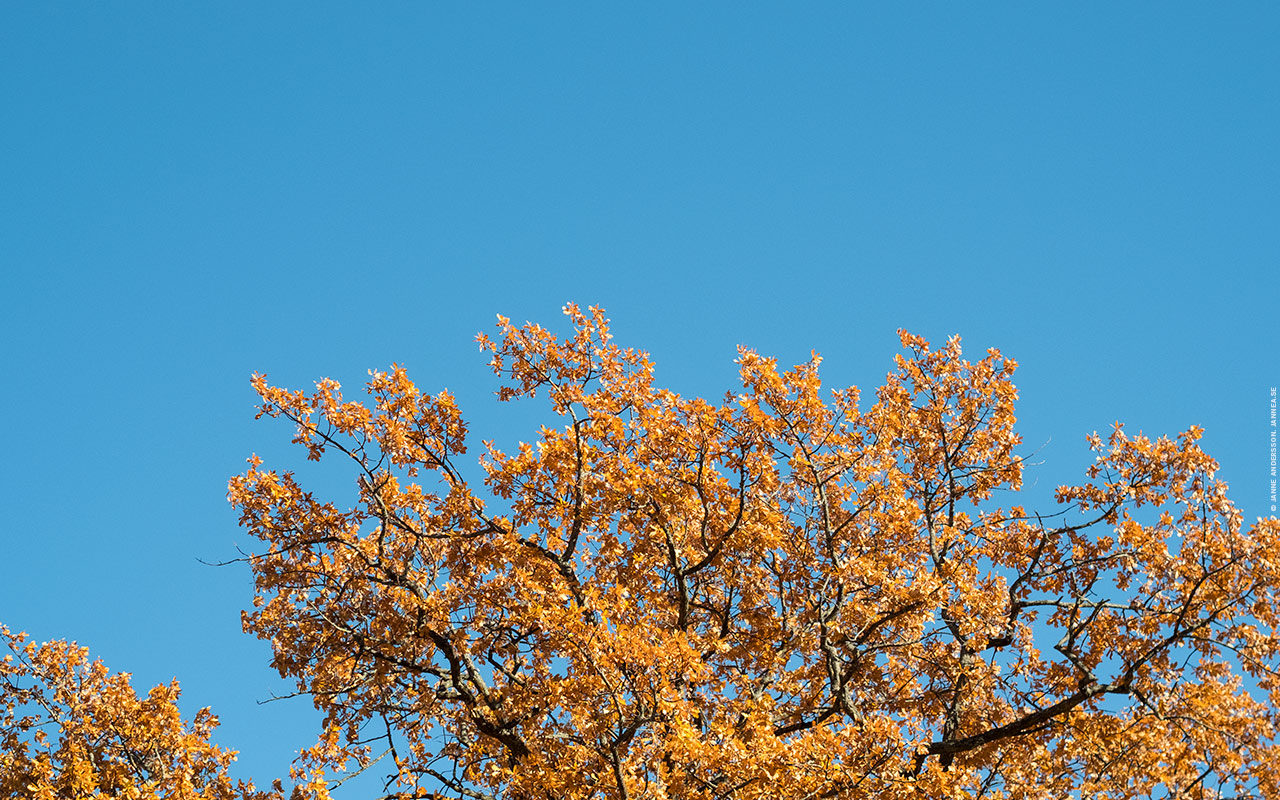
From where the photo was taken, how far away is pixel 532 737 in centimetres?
1270

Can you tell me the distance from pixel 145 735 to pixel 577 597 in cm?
571

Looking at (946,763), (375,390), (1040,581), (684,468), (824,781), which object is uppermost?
(375,390)

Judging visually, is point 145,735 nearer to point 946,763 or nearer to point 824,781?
point 824,781

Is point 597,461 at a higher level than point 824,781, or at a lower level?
higher

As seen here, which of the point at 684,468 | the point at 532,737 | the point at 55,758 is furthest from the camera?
the point at 55,758

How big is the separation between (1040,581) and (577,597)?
5.88 m

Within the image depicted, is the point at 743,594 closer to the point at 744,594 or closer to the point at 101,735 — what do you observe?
the point at 744,594

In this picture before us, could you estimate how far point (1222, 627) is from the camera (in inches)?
504

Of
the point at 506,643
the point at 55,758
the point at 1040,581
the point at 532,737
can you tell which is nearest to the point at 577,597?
the point at 506,643

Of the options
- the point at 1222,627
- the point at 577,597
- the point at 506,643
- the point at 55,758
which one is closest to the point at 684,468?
the point at 577,597

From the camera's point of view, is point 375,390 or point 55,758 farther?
point 55,758

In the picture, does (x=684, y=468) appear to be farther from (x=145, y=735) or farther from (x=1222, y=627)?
(x=145, y=735)

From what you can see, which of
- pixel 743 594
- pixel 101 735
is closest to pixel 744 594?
pixel 743 594

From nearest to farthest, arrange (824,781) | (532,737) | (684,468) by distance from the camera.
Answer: (824,781) < (532,737) < (684,468)
